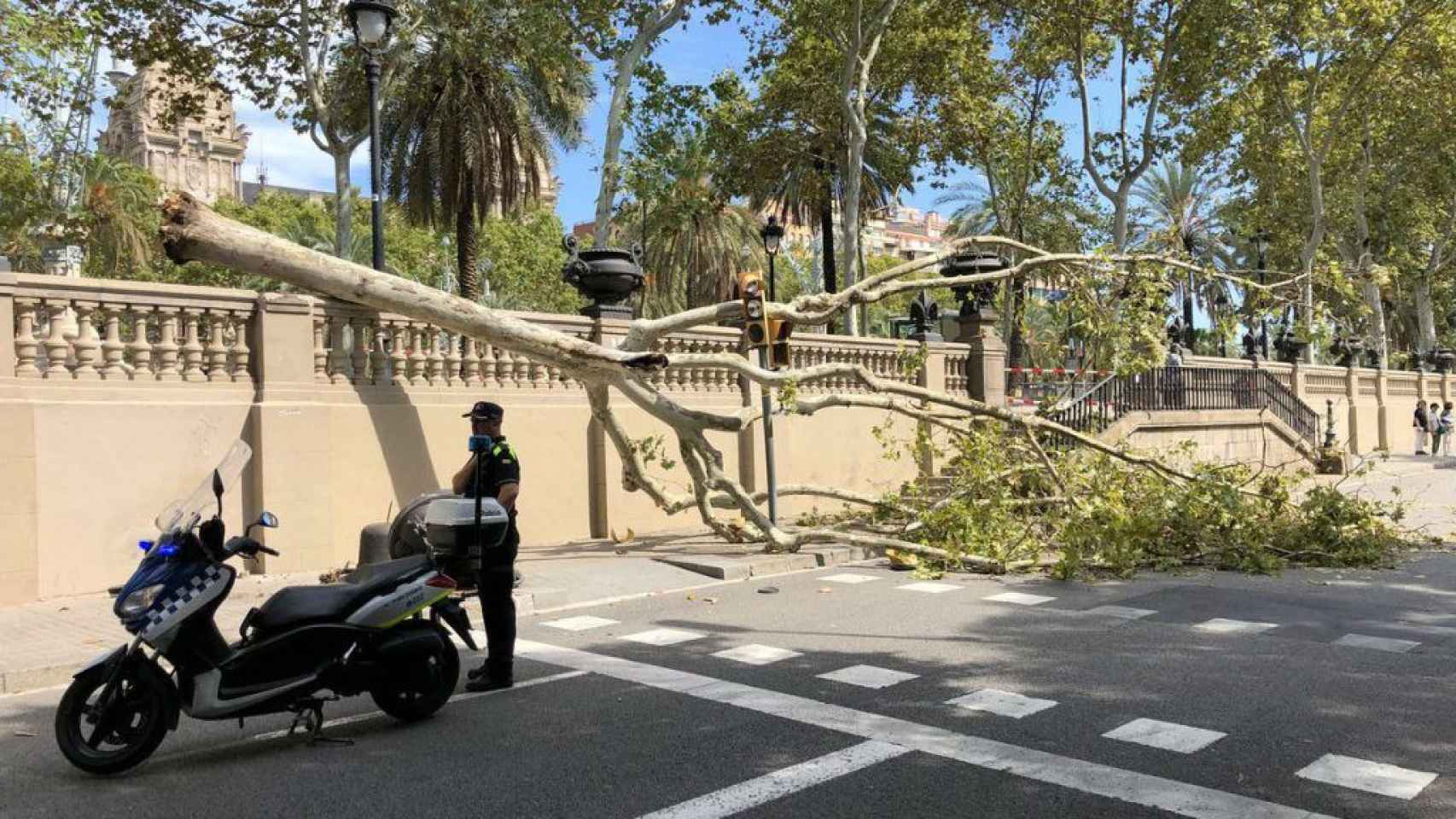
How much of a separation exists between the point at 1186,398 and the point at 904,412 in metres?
10.8

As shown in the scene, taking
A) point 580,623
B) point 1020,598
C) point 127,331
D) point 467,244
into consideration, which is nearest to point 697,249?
point 467,244

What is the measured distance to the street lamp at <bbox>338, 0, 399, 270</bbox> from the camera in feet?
37.3

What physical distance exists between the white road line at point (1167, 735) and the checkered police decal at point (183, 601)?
421 centimetres

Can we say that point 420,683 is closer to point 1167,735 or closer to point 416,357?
point 1167,735

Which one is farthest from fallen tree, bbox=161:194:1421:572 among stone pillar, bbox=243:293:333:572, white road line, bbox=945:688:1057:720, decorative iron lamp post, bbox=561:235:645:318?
white road line, bbox=945:688:1057:720

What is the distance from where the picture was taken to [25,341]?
362 inches

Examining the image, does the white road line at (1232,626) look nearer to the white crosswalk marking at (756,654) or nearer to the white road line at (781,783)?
the white crosswalk marking at (756,654)

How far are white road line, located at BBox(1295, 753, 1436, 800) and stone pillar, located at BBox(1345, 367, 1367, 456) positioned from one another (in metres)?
30.3

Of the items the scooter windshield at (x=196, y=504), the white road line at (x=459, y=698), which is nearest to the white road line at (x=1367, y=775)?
the white road line at (x=459, y=698)

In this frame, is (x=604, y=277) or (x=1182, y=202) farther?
(x=1182, y=202)

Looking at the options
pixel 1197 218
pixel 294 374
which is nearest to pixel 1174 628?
pixel 294 374

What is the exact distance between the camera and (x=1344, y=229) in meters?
37.7

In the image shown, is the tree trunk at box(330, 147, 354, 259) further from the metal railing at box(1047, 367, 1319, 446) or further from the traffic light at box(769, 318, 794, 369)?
the metal railing at box(1047, 367, 1319, 446)

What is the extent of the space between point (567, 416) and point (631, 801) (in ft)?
30.4
